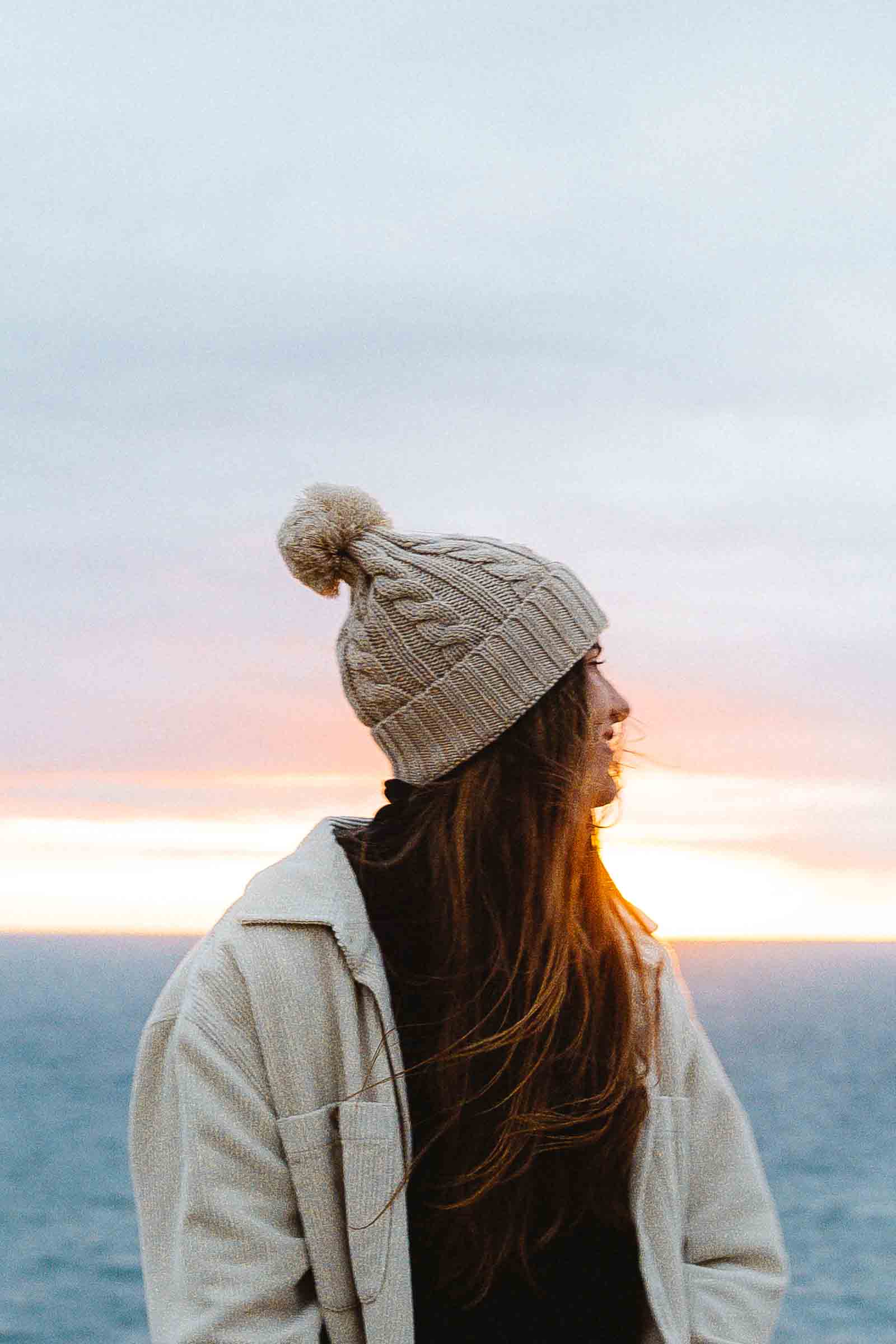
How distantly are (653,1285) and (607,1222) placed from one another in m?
0.10

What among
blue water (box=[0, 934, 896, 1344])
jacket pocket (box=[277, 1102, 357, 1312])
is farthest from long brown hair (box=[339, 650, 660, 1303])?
blue water (box=[0, 934, 896, 1344])

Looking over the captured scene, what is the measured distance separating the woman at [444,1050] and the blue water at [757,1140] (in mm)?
54193

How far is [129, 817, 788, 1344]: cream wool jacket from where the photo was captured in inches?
76.1

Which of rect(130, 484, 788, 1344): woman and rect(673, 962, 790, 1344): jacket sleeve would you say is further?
rect(673, 962, 790, 1344): jacket sleeve

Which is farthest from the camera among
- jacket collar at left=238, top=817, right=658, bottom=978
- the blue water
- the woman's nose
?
the blue water

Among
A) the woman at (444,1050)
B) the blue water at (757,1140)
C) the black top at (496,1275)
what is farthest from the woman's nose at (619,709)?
the blue water at (757,1140)

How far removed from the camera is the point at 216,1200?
1.93m

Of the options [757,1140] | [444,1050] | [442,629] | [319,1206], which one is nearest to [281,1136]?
[319,1206]

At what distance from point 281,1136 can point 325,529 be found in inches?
32.0

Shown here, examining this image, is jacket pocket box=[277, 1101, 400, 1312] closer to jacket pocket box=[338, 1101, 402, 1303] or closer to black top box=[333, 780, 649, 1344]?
jacket pocket box=[338, 1101, 402, 1303]

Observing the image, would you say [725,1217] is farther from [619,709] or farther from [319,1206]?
[619,709]

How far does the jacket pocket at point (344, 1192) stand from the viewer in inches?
76.8

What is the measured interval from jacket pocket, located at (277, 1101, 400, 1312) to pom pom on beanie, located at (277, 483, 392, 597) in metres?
0.74

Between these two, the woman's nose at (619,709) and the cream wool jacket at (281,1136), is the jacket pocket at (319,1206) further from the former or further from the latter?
the woman's nose at (619,709)
